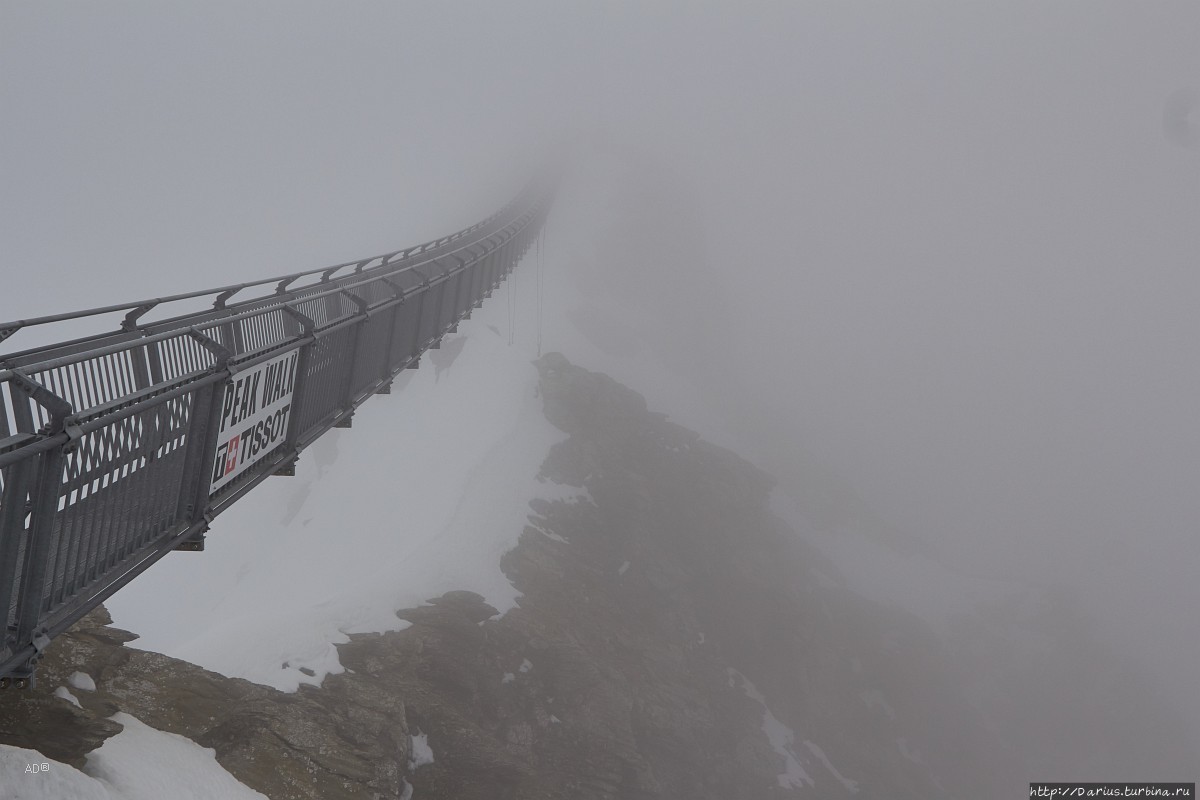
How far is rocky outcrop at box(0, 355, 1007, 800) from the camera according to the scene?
11.6 meters

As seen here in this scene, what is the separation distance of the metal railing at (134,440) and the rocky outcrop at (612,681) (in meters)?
3.52

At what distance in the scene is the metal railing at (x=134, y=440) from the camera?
15.3 feet

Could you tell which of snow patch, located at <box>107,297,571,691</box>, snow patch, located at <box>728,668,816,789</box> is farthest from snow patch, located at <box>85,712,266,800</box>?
snow patch, located at <box>728,668,816,789</box>

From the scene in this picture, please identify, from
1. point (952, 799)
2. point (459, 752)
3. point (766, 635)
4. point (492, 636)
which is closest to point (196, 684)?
point (459, 752)

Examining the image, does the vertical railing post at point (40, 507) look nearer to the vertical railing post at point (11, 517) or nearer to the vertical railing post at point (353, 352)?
the vertical railing post at point (11, 517)

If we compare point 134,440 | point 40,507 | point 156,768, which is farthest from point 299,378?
point 156,768

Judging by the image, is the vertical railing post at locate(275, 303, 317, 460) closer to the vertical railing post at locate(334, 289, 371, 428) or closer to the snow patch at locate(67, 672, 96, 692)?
the vertical railing post at locate(334, 289, 371, 428)

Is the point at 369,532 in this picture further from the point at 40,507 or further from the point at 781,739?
the point at 40,507

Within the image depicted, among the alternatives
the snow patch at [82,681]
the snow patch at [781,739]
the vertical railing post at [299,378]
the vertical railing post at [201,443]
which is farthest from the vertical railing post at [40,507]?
the snow patch at [781,739]

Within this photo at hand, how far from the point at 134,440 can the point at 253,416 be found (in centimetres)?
240

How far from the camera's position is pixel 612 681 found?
78.5 ft

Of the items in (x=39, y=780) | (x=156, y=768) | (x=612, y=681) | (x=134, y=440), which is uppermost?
(x=134, y=440)

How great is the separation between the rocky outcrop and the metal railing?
352 cm

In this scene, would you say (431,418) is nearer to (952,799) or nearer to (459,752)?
(459,752)
